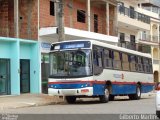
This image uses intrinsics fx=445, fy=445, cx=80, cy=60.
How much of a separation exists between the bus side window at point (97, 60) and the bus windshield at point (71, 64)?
0.47 metres

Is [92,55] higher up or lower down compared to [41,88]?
higher up

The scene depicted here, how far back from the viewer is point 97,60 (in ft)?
76.7

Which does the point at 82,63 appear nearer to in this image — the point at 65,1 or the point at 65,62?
the point at 65,62

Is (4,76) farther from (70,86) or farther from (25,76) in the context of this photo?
(70,86)

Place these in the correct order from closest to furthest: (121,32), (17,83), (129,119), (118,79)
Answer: (129,119)
(118,79)
(17,83)
(121,32)

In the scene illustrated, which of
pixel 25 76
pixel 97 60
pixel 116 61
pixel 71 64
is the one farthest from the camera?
pixel 25 76

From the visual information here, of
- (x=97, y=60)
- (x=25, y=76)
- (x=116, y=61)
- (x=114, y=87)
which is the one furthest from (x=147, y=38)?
(x=97, y=60)

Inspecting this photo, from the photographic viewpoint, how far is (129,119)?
49.1 feet

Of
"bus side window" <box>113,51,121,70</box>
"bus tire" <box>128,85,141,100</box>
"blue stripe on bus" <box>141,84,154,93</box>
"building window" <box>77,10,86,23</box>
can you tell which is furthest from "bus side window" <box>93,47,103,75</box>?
"building window" <box>77,10,86,23</box>

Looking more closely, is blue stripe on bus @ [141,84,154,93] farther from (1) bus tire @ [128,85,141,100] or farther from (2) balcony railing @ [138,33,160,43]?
(2) balcony railing @ [138,33,160,43]

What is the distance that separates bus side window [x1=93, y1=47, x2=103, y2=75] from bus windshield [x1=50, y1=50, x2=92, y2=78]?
47 cm

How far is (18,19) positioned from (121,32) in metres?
20.7

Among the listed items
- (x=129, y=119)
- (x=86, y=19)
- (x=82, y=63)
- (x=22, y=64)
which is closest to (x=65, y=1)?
(x=86, y=19)

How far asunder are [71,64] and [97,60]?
1.48m
